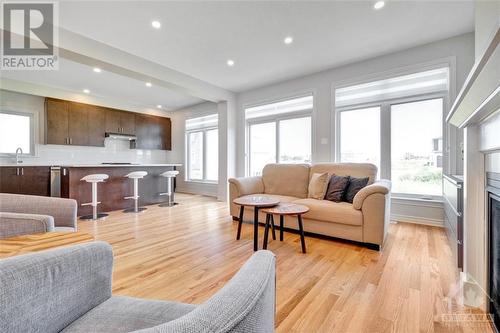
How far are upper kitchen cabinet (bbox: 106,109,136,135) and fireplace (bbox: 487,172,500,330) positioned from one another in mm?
6991

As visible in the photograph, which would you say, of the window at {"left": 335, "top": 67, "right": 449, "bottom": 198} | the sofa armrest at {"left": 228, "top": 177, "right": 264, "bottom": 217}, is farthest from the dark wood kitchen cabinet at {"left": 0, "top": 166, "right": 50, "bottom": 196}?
the window at {"left": 335, "top": 67, "right": 449, "bottom": 198}

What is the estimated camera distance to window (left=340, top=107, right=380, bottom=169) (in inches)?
152

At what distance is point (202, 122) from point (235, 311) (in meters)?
6.64

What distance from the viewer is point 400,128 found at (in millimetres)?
3648

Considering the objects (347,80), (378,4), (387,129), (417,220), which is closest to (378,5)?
(378,4)

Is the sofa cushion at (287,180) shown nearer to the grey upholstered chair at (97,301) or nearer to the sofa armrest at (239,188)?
the sofa armrest at (239,188)

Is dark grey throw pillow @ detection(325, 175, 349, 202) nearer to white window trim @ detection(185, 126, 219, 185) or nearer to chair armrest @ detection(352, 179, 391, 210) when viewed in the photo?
chair armrest @ detection(352, 179, 391, 210)

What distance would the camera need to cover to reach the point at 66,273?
0.72 meters

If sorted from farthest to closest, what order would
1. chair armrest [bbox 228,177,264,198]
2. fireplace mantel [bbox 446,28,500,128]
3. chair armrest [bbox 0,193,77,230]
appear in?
chair armrest [bbox 228,177,264,198], chair armrest [bbox 0,193,77,230], fireplace mantel [bbox 446,28,500,128]

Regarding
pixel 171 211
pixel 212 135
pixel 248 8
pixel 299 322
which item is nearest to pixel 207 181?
pixel 212 135

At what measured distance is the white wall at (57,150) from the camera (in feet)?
15.7

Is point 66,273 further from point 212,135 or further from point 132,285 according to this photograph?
point 212,135

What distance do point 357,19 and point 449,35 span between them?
58.0 inches

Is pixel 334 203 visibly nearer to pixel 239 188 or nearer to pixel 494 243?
pixel 239 188
